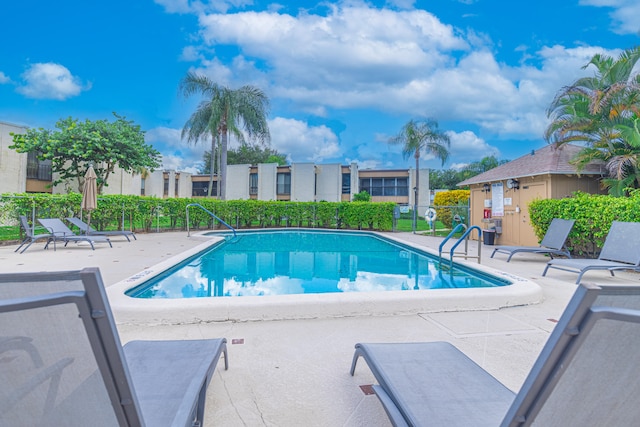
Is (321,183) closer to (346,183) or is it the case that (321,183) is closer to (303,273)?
(346,183)

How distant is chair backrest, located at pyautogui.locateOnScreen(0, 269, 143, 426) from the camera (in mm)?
1018

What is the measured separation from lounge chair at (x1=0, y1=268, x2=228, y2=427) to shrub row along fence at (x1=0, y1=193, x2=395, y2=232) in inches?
483

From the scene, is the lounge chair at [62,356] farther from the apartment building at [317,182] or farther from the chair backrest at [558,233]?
the apartment building at [317,182]

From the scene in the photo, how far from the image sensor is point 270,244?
1261cm

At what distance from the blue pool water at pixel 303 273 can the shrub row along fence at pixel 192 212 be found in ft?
15.9

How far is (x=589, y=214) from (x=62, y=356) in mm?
9522

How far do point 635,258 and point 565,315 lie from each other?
6.48 meters

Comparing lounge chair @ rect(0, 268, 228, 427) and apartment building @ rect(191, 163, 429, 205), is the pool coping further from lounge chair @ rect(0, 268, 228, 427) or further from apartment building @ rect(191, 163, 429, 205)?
apartment building @ rect(191, 163, 429, 205)

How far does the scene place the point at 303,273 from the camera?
7.71m

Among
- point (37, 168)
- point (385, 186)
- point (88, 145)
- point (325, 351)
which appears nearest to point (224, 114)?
point (88, 145)

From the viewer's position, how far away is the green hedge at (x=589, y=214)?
731 centimetres

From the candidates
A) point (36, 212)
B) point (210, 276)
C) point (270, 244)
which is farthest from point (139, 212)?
point (210, 276)

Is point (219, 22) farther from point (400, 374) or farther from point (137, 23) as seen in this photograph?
point (400, 374)

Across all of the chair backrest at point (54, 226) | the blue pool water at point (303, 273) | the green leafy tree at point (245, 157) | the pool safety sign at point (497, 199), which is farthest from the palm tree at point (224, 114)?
the green leafy tree at point (245, 157)
